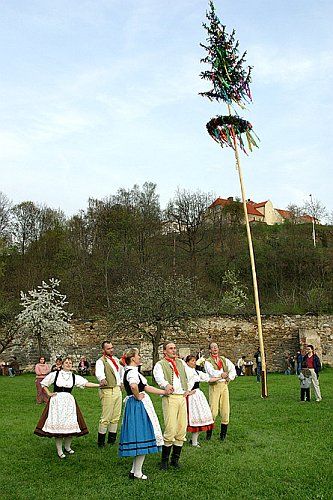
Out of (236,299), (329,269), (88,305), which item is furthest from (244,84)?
(329,269)

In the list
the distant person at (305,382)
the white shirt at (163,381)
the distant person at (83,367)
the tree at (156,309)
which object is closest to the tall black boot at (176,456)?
the white shirt at (163,381)

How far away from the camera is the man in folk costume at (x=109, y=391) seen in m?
8.58

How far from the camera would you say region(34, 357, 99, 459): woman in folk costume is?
7.68 metres

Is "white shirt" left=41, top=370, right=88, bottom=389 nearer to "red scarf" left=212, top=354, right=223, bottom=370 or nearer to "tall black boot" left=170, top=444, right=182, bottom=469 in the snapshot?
"tall black boot" left=170, top=444, right=182, bottom=469

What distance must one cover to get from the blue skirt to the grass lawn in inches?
14.9

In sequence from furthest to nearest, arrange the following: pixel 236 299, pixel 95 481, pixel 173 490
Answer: pixel 236 299
pixel 95 481
pixel 173 490

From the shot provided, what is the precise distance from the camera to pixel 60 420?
7.75 m

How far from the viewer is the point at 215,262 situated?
41.9 m

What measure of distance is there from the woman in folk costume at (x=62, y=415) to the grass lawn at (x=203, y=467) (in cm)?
→ 34

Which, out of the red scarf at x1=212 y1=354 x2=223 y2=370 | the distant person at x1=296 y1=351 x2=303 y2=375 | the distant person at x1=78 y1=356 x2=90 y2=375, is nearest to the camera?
the red scarf at x1=212 y1=354 x2=223 y2=370

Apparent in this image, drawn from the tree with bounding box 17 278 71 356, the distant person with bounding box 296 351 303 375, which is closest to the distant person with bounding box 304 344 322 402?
the distant person with bounding box 296 351 303 375

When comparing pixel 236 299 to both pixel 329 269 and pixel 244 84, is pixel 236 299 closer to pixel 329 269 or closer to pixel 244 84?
pixel 329 269

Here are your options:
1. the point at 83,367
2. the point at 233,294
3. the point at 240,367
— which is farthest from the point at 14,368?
the point at 233,294

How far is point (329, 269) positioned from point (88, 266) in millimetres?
19571
